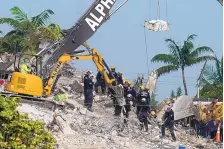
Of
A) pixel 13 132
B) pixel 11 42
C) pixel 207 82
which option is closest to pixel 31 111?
pixel 13 132

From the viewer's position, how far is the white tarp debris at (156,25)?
24297mm

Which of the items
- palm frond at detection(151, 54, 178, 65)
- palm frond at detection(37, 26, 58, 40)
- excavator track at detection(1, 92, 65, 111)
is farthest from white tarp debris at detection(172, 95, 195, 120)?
palm frond at detection(151, 54, 178, 65)

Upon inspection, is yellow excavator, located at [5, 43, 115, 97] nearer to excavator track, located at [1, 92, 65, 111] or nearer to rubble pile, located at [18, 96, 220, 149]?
excavator track, located at [1, 92, 65, 111]

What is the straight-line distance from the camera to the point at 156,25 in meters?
24.4

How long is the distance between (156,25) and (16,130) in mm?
11108

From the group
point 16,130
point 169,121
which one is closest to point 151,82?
point 169,121

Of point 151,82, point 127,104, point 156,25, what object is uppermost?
point 156,25

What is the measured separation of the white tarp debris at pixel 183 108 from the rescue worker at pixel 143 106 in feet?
14.2

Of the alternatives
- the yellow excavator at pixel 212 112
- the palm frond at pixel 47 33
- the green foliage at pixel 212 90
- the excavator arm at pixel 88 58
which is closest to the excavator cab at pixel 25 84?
the excavator arm at pixel 88 58

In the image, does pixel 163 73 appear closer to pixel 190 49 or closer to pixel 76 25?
pixel 190 49

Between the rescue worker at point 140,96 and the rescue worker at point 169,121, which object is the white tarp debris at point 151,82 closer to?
the rescue worker at point 140,96

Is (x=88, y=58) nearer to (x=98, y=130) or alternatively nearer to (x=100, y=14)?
(x=100, y=14)

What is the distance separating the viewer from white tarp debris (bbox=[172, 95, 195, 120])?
2556cm

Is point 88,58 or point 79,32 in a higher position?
point 79,32
